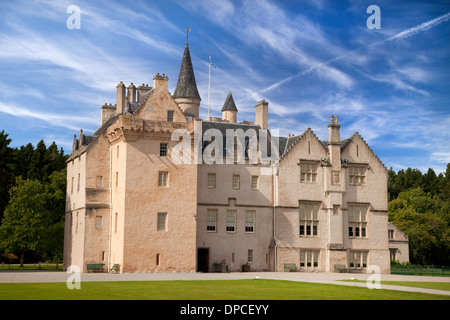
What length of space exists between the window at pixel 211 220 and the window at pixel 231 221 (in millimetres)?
1270

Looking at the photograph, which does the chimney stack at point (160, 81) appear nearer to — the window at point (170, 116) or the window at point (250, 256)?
the window at point (170, 116)

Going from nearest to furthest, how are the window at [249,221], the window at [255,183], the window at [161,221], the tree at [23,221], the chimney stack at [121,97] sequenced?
1. the window at [161,221]
2. the window at [249,221]
3. the window at [255,183]
4. the chimney stack at [121,97]
5. the tree at [23,221]

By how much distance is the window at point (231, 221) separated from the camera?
163 feet

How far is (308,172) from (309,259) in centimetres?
815

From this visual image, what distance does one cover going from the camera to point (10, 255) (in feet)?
208

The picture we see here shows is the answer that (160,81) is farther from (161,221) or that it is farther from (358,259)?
(358,259)

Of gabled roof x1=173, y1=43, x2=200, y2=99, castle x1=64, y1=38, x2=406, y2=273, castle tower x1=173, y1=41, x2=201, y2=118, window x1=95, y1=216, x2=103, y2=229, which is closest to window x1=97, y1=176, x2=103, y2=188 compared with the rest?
castle x1=64, y1=38, x2=406, y2=273

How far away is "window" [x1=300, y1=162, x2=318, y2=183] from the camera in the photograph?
52.2 metres

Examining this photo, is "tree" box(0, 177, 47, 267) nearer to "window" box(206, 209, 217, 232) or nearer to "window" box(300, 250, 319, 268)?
"window" box(206, 209, 217, 232)

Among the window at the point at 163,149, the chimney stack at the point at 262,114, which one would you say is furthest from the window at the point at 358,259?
the window at the point at 163,149

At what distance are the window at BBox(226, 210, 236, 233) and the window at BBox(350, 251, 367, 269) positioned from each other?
12071mm

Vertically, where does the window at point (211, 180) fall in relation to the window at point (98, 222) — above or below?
above

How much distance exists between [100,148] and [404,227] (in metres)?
52.7
